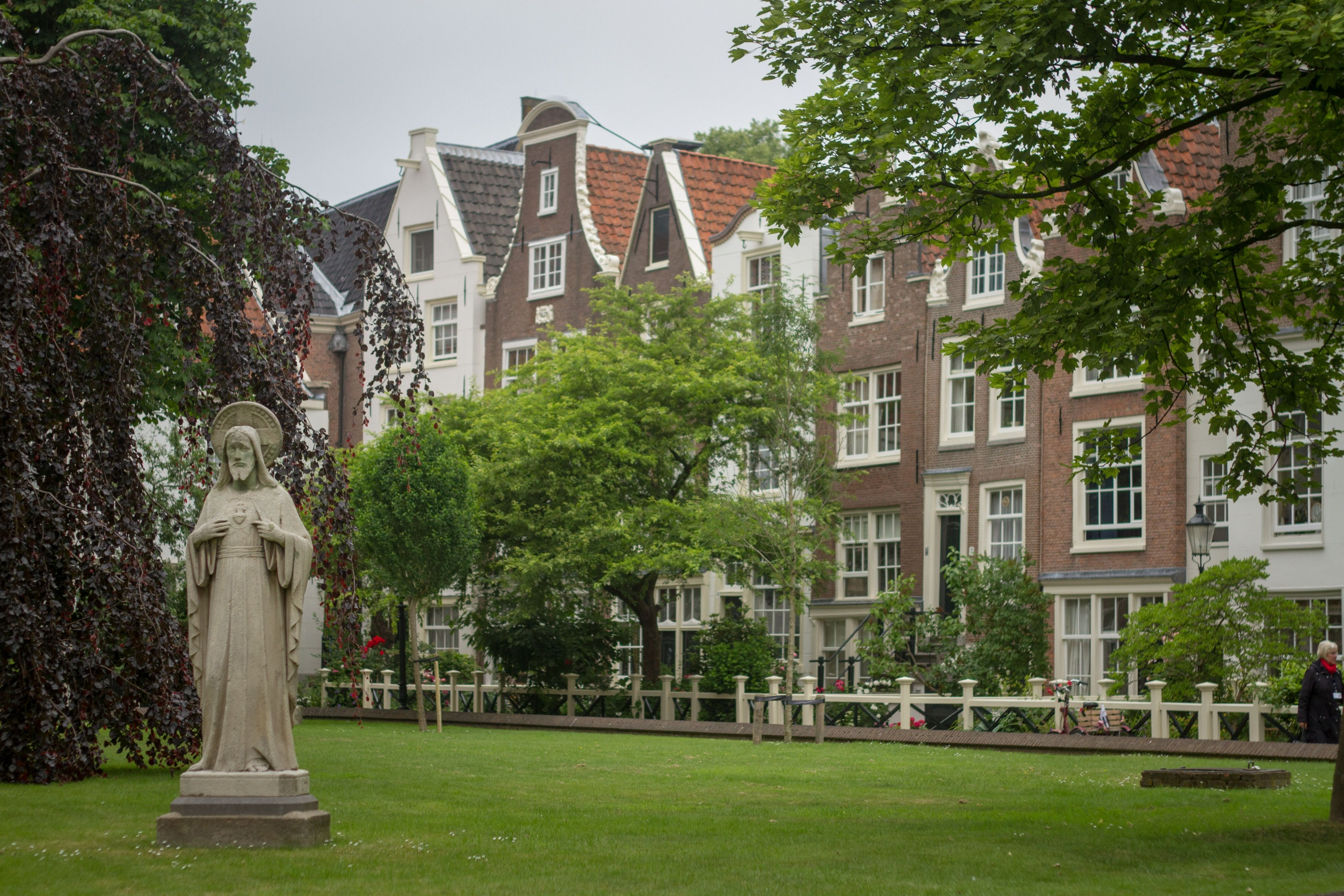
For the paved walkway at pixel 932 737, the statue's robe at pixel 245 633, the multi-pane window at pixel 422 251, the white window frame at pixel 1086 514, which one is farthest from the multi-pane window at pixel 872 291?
the statue's robe at pixel 245 633

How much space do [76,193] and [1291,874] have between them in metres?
10.3

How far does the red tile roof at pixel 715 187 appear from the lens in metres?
41.1

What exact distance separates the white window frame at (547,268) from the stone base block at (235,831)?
3386cm

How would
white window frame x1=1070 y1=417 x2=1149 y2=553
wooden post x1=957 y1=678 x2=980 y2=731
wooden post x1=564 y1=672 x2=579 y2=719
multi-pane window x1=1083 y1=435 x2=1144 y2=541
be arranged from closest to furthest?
1. wooden post x1=957 y1=678 x2=980 y2=731
2. white window frame x1=1070 y1=417 x2=1149 y2=553
3. multi-pane window x1=1083 y1=435 x2=1144 y2=541
4. wooden post x1=564 y1=672 x2=579 y2=719

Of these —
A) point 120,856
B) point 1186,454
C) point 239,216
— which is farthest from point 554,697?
point 120,856

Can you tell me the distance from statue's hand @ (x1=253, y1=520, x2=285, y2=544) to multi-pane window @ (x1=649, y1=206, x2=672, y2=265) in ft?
101

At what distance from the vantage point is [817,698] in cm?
2377

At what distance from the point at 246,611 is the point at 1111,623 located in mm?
23739

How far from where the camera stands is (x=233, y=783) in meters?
10.3

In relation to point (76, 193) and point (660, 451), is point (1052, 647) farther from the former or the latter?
point (76, 193)

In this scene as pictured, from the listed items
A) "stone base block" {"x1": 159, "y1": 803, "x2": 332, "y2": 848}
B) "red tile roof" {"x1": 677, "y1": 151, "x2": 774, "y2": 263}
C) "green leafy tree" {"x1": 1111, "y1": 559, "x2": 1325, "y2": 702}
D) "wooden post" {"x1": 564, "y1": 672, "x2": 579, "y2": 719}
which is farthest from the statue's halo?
"red tile roof" {"x1": 677, "y1": 151, "x2": 774, "y2": 263}

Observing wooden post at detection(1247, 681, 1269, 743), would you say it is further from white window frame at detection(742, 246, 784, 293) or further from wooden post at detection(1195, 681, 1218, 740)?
white window frame at detection(742, 246, 784, 293)

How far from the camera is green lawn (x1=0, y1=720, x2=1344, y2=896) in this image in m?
9.16

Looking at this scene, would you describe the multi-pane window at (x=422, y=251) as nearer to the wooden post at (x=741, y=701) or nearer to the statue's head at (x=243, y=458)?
the wooden post at (x=741, y=701)
